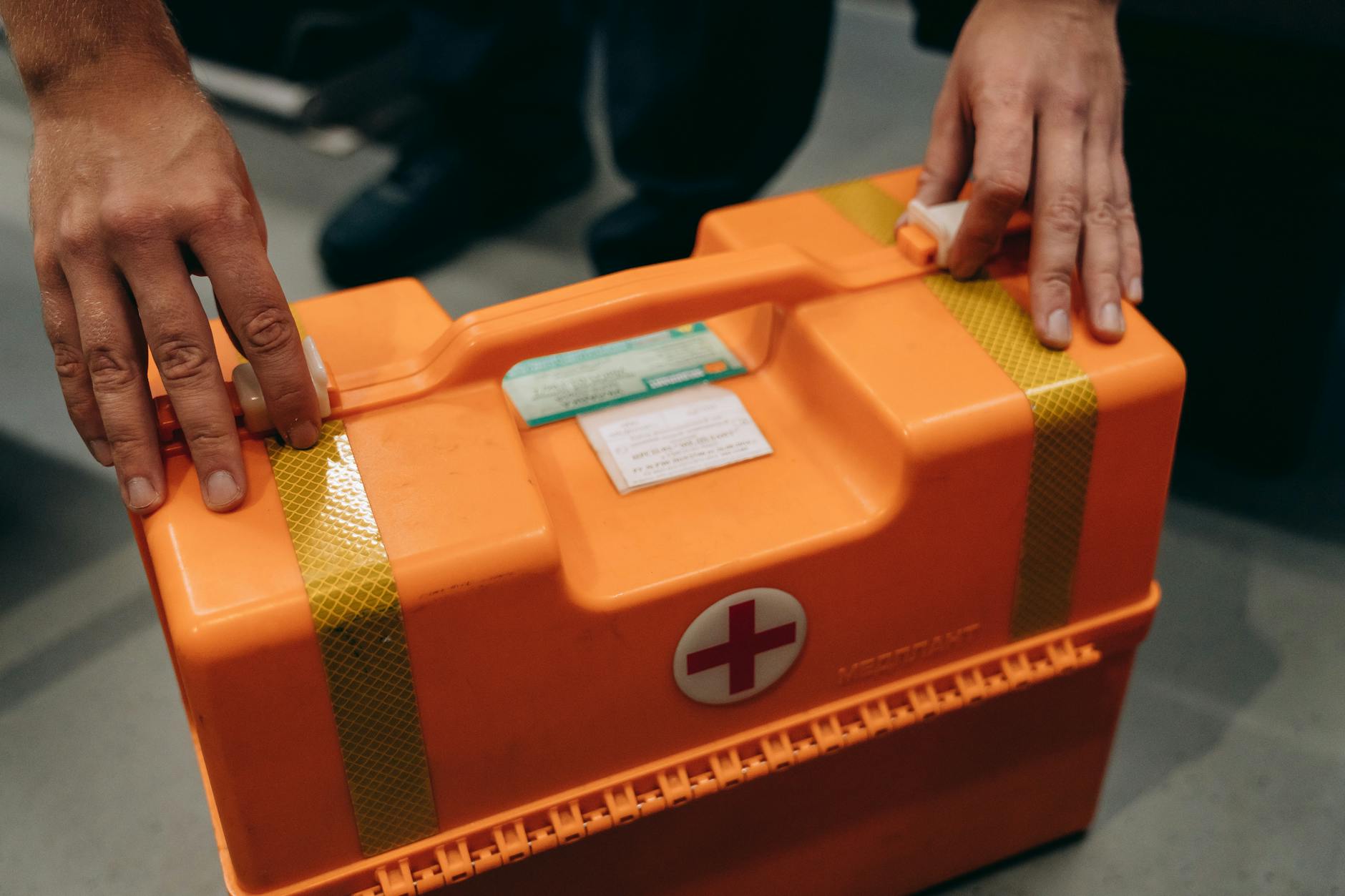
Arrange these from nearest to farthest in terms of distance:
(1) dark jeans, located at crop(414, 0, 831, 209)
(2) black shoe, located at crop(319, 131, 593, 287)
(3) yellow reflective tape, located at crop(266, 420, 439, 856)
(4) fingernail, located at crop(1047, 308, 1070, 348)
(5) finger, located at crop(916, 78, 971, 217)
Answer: (3) yellow reflective tape, located at crop(266, 420, 439, 856) → (4) fingernail, located at crop(1047, 308, 1070, 348) → (5) finger, located at crop(916, 78, 971, 217) → (1) dark jeans, located at crop(414, 0, 831, 209) → (2) black shoe, located at crop(319, 131, 593, 287)

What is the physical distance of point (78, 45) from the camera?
0.54 meters

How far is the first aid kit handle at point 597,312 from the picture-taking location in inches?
21.9

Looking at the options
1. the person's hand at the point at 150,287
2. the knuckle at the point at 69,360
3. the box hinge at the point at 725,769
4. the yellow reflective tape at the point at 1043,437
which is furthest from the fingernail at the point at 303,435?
the yellow reflective tape at the point at 1043,437

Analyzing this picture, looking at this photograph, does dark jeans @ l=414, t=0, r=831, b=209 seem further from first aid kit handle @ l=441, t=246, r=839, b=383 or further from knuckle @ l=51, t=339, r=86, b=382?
knuckle @ l=51, t=339, r=86, b=382

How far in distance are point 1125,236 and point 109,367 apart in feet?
1.81

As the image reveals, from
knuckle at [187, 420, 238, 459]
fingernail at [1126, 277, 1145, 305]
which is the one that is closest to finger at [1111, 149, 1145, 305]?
fingernail at [1126, 277, 1145, 305]

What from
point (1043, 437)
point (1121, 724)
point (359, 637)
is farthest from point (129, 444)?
point (1121, 724)

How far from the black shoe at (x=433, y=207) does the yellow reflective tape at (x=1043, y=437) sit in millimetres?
882

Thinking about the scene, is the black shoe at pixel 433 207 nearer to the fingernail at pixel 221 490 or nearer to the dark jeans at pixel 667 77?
the dark jeans at pixel 667 77

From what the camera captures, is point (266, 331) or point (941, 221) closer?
point (266, 331)

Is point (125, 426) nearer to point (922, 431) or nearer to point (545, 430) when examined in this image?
point (545, 430)

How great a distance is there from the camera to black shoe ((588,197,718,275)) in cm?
124

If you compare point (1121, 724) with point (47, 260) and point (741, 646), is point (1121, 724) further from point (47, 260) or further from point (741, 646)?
point (47, 260)

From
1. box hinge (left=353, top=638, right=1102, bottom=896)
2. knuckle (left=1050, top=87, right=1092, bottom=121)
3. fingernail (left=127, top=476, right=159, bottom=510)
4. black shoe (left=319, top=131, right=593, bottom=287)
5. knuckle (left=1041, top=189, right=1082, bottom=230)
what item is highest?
knuckle (left=1050, top=87, right=1092, bottom=121)
